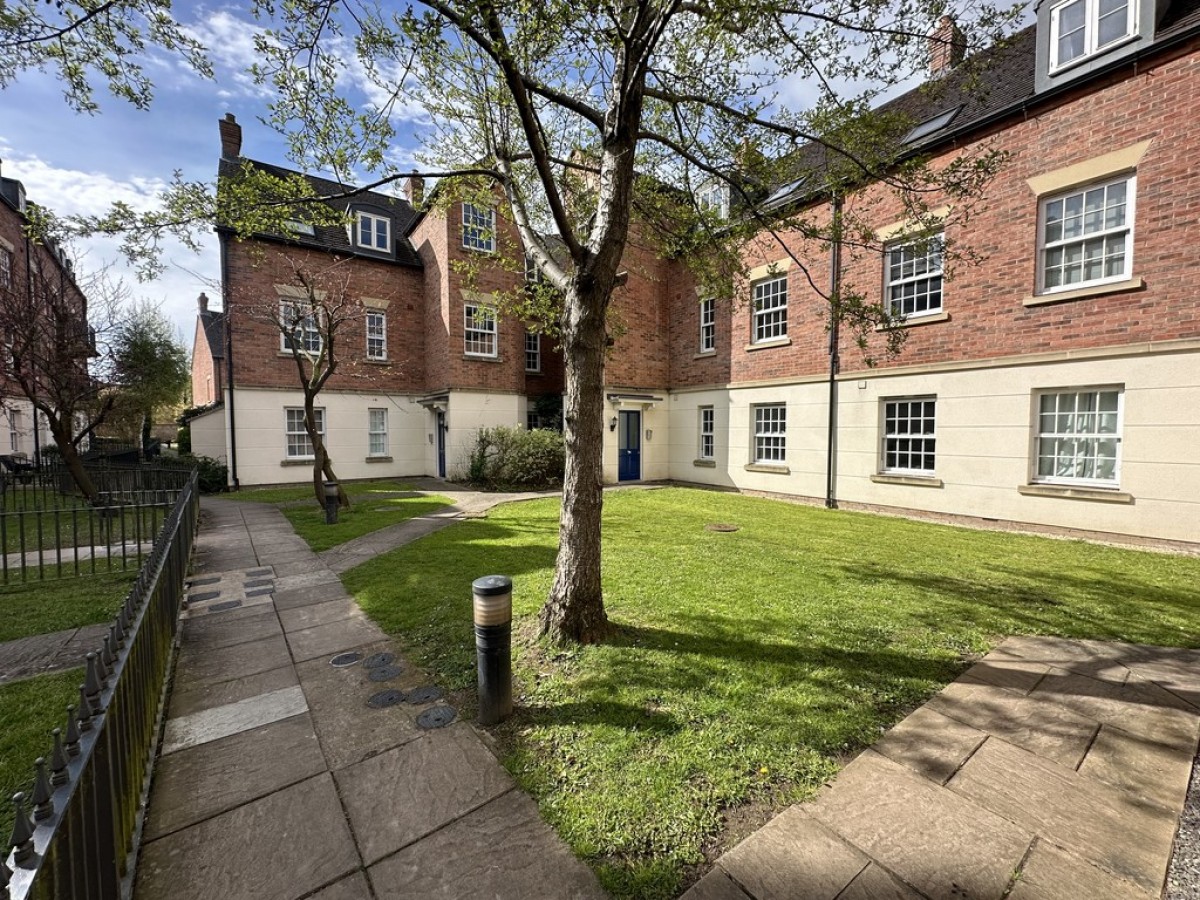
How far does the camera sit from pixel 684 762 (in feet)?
9.29

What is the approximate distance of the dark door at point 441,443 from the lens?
58.6 feet

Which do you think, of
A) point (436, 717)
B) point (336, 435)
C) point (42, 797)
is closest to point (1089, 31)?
point (436, 717)

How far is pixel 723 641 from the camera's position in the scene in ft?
14.5

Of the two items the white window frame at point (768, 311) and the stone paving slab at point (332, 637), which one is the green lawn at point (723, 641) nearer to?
the stone paving slab at point (332, 637)

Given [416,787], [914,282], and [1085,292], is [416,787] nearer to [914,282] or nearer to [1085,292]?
[1085,292]

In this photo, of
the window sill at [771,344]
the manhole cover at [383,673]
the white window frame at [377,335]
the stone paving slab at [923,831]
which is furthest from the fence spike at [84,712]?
the white window frame at [377,335]

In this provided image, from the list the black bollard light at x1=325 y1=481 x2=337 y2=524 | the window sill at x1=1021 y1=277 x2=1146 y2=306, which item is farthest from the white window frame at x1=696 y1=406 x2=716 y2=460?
the black bollard light at x1=325 y1=481 x2=337 y2=524

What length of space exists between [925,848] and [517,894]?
1.88 meters

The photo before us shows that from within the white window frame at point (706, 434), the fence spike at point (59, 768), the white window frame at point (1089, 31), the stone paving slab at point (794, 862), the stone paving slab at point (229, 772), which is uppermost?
the white window frame at point (1089, 31)

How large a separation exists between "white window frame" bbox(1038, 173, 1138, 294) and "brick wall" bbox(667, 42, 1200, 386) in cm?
12

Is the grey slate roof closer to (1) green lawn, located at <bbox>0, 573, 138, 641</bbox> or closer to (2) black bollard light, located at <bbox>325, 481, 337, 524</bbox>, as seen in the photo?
(2) black bollard light, located at <bbox>325, 481, 337, 524</bbox>

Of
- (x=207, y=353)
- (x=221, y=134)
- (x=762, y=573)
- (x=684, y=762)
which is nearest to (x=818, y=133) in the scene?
(x=762, y=573)

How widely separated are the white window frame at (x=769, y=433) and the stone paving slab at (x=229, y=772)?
12865 millimetres

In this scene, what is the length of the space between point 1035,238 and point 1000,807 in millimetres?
10682
